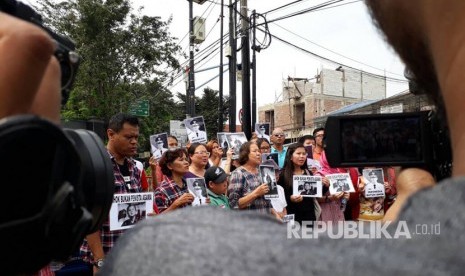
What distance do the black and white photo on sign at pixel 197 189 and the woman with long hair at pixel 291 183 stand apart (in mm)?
1089

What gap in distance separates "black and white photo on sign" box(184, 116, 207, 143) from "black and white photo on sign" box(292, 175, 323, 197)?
237cm

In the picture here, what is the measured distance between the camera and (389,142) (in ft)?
2.62

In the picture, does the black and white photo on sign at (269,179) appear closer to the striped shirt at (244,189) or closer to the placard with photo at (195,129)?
the striped shirt at (244,189)

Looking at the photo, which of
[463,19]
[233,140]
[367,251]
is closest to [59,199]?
[367,251]

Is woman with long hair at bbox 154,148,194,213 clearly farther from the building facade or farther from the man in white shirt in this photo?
the building facade

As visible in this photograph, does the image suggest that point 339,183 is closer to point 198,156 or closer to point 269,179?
point 269,179

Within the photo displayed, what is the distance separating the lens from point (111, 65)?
13.8 metres

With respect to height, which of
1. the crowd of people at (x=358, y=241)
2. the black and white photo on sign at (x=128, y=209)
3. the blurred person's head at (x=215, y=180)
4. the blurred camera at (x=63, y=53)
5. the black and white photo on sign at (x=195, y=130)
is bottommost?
the black and white photo on sign at (x=128, y=209)

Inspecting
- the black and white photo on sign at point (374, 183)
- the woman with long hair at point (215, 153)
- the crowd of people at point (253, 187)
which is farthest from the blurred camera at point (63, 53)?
the woman with long hair at point (215, 153)

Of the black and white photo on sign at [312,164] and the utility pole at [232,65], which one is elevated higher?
the utility pole at [232,65]

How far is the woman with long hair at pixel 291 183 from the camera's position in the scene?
4.62m

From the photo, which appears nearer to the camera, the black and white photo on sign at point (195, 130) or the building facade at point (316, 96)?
the black and white photo on sign at point (195, 130)

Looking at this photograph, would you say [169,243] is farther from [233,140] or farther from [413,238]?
[233,140]

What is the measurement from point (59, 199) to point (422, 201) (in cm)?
42
